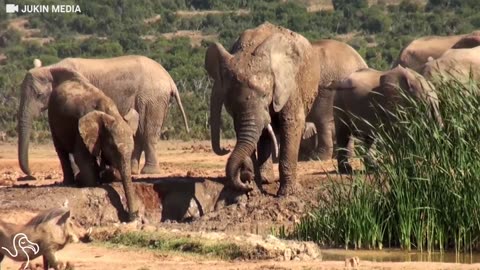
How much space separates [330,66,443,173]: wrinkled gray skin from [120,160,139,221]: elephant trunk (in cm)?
238

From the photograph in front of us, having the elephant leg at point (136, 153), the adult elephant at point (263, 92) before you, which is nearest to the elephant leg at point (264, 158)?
the adult elephant at point (263, 92)

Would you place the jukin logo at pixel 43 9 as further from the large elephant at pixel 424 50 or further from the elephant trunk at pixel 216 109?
the elephant trunk at pixel 216 109

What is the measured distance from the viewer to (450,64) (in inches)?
756

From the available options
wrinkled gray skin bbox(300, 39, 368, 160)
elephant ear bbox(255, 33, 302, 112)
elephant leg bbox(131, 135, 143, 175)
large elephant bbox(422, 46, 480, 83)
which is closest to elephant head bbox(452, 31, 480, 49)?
wrinkled gray skin bbox(300, 39, 368, 160)

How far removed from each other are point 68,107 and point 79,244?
11.5 feet

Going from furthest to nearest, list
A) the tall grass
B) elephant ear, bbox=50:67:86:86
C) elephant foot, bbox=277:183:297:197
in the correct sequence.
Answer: elephant ear, bbox=50:67:86:86 → elephant foot, bbox=277:183:297:197 → the tall grass

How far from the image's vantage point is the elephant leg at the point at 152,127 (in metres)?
22.8

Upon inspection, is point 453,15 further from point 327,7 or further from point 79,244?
point 79,244

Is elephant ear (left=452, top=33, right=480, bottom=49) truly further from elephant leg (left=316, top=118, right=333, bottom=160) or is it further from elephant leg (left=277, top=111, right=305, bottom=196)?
elephant leg (left=277, top=111, right=305, bottom=196)

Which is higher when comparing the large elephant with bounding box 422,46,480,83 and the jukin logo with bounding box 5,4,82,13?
the large elephant with bounding box 422,46,480,83

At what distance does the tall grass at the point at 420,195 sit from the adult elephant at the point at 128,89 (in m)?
8.15

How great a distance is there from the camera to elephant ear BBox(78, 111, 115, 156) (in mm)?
17234

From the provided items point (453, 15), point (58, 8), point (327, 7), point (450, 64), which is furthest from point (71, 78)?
point (327, 7)

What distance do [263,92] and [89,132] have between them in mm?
1901
